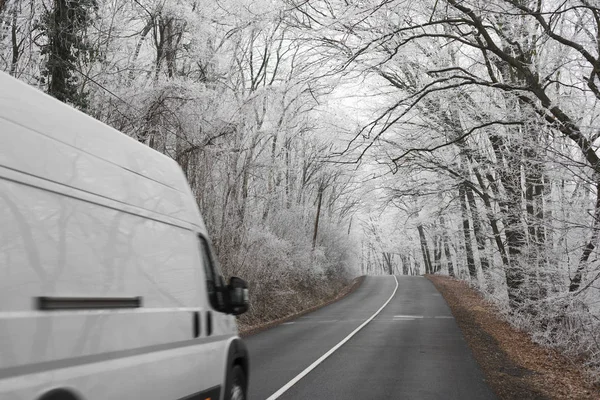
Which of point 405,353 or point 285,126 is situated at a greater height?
point 285,126

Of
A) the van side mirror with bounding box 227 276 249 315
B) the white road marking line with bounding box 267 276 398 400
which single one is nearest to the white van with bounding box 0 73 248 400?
the van side mirror with bounding box 227 276 249 315

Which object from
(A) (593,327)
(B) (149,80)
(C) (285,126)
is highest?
(C) (285,126)

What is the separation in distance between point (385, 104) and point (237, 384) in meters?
10.5

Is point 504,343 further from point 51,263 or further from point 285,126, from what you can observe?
point 285,126

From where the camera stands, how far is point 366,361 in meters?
11.7

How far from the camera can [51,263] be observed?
288cm

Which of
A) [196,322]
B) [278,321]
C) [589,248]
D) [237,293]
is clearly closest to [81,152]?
[196,322]

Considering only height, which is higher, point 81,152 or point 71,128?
point 71,128

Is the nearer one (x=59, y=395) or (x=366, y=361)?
(x=59, y=395)

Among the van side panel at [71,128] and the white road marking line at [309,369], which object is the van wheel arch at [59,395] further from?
the white road marking line at [309,369]

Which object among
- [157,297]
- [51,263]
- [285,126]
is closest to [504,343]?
[157,297]

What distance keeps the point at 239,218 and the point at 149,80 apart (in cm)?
676

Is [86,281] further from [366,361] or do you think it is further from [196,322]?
[366,361]

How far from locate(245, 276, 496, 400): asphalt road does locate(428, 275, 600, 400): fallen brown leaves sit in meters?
0.35
